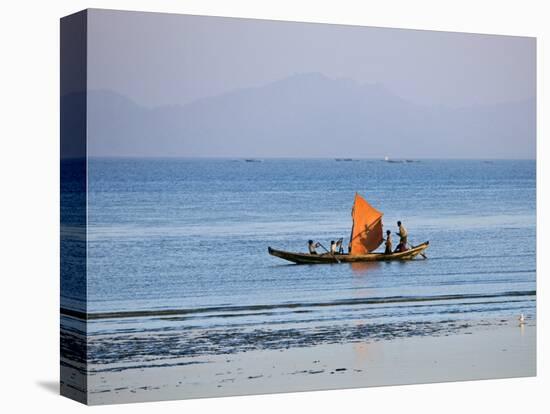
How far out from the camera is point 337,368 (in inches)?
631

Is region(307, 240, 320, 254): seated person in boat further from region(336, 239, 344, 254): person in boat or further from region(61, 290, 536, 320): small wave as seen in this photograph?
region(61, 290, 536, 320): small wave

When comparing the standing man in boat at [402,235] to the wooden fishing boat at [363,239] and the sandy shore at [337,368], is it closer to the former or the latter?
the wooden fishing boat at [363,239]

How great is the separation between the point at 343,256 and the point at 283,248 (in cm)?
72

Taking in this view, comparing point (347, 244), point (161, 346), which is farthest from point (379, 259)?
point (161, 346)

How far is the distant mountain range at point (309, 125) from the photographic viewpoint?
15148mm

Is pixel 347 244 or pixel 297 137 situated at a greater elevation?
pixel 297 137

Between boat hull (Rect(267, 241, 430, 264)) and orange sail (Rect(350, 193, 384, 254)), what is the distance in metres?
0.08

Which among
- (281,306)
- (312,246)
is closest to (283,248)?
(312,246)

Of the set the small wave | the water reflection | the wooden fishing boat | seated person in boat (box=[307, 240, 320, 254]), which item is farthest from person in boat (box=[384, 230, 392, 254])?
seated person in boat (box=[307, 240, 320, 254])

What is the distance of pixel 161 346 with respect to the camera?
15.2m

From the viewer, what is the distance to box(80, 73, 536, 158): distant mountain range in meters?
15.1

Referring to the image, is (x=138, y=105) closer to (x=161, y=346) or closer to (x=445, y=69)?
(x=161, y=346)

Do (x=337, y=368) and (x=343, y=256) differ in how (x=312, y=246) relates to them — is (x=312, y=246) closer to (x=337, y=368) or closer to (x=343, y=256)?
(x=343, y=256)

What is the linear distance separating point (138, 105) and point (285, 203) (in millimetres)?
1958
